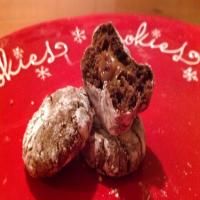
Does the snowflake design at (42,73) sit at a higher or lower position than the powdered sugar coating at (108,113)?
higher

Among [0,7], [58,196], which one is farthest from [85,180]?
[0,7]

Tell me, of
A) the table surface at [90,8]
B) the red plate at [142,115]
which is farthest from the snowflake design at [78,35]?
the table surface at [90,8]

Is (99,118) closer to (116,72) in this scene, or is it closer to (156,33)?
(116,72)

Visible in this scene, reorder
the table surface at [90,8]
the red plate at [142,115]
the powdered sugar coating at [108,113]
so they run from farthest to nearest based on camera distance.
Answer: the table surface at [90,8] < the red plate at [142,115] < the powdered sugar coating at [108,113]

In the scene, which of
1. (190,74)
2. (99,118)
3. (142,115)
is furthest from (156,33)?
(99,118)

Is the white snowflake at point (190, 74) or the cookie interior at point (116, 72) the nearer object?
the cookie interior at point (116, 72)

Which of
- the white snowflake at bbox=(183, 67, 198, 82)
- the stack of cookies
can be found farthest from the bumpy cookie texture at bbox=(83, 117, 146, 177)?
the white snowflake at bbox=(183, 67, 198, 82)

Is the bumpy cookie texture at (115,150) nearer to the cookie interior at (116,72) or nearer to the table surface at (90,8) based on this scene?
the cookie interior at (116,72)
